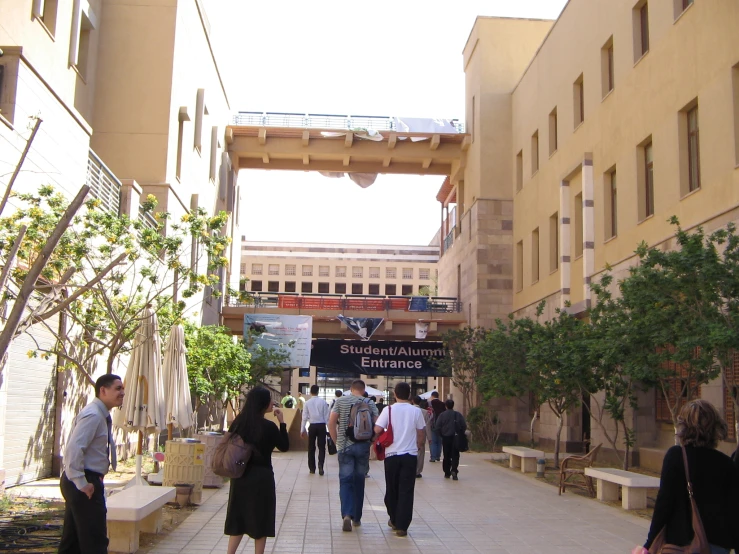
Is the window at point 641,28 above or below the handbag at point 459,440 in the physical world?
above

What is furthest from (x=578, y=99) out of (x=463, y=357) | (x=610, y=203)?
(x=463, y=357)

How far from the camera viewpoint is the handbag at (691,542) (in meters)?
4.84

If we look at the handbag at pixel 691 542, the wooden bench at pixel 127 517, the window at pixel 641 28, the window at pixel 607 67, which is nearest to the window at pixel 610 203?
the window at pixel 607 67

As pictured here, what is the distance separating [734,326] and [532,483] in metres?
6.72

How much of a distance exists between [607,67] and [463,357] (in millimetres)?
11386

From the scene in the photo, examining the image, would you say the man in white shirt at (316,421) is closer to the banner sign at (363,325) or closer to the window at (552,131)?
the window at (552,131)

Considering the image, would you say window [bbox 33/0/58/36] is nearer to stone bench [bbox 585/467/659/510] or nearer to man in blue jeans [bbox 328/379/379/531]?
man in blue jeans [bbox 328/379/379/531]

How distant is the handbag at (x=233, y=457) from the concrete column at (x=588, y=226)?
1550 cm

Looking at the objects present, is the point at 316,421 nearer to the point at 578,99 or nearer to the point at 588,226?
the point at 588,226

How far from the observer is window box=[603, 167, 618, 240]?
21062mm

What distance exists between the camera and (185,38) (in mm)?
24359

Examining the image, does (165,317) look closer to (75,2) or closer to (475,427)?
(75,2)

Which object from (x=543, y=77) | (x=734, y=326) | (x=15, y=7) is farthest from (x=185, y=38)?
(x=734, y=326)

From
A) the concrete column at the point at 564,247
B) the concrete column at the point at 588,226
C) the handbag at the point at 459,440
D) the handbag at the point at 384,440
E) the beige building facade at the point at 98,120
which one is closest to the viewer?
the handbag at the point at 384,440
